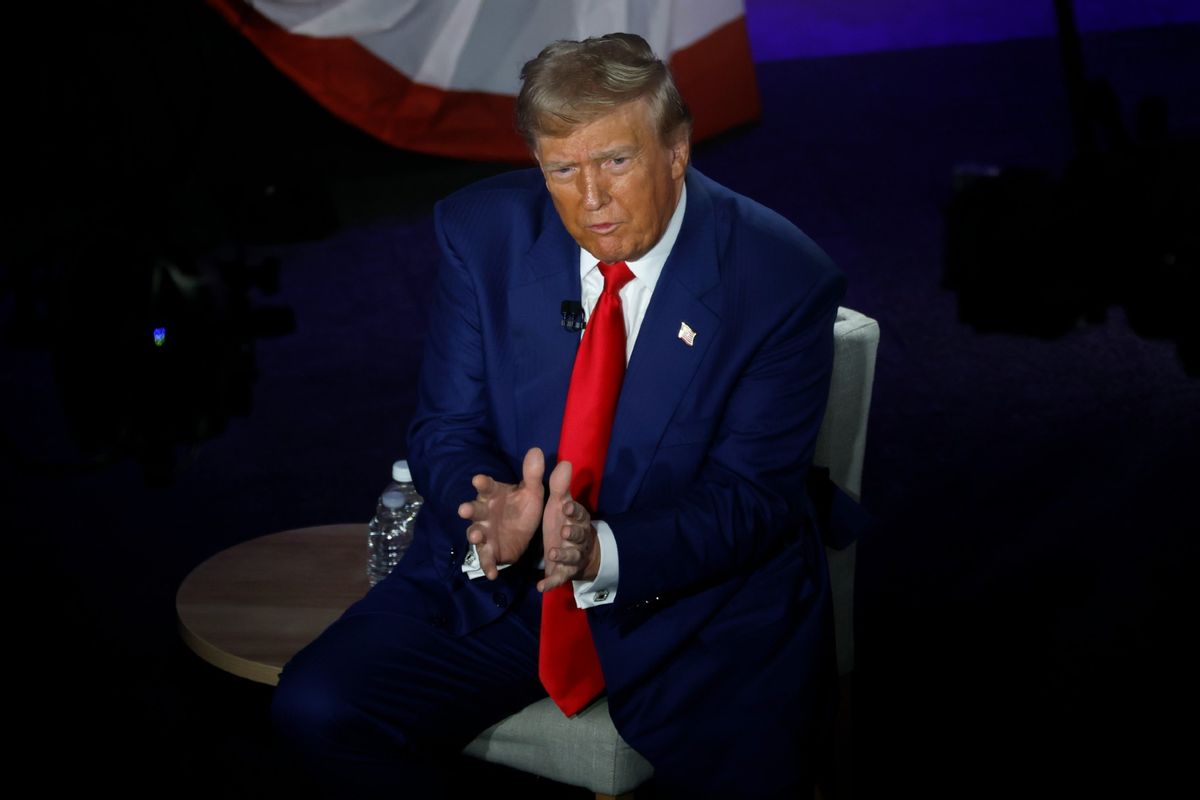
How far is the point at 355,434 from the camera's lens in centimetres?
421

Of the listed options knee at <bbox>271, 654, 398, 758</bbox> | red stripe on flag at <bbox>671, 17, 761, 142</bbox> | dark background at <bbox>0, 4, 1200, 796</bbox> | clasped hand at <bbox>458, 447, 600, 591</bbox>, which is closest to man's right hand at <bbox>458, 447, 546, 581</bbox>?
clasped hand at <bbox>458, 447, 600, 591</bbox>

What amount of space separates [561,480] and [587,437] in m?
0.22

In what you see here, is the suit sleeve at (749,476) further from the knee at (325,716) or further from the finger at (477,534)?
the knee at (325,716)

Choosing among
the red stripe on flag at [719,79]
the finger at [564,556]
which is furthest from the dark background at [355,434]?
the finger at [564,556]

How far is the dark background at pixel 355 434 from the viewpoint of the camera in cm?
291

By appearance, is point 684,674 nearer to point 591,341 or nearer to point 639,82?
point 591,341

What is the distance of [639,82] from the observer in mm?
2031

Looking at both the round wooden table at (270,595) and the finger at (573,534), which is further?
the round wooden table at (270,595)

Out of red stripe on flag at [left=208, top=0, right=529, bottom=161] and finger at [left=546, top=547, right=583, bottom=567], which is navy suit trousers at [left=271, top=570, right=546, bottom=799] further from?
red stripe on flag at [left=208, top=0, right=529, bottom=161]

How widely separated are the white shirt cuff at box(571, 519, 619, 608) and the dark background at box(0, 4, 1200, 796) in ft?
2.52

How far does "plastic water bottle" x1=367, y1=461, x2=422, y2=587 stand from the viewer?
8.32 feet

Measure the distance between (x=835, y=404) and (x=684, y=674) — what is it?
19.9 inches

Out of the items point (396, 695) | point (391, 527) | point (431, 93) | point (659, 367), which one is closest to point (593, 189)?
point (659, 367)

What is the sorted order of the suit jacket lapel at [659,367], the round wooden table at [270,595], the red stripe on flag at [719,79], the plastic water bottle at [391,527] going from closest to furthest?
the suit jacket lapel at [659,367]
the round wooden table at [270,595]
the plastic water bottle at [391,527]
the red stripe on flag at [719,79]
